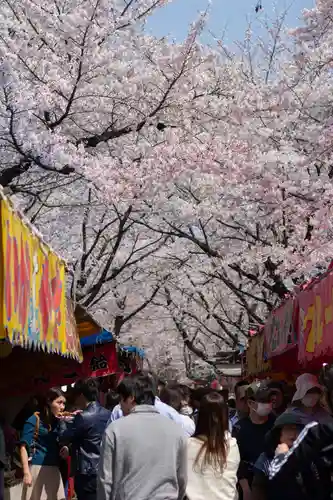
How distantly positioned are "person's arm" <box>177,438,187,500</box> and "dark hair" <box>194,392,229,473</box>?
0.32 m

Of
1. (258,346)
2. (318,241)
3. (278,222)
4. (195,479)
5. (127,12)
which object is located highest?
(127,12)

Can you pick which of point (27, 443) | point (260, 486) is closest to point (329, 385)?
point (260, 486)

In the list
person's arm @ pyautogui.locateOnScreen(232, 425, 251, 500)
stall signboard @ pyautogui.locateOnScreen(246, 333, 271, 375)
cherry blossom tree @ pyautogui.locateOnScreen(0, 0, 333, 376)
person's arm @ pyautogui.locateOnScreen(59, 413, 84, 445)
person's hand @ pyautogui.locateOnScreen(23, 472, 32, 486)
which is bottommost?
person's hand @ pyautogui.locateOnScreen(23, 472, 32, 486)

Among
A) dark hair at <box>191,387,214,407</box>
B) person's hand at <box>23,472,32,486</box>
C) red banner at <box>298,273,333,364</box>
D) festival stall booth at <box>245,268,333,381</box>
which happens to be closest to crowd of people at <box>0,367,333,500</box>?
person's hand at <box>23,472,32,486</box>

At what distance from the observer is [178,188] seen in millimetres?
19250

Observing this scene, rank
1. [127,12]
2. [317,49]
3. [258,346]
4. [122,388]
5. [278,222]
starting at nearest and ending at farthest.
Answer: [122,388]
[127,12]
[317,49]
[258,346]
[278,222]

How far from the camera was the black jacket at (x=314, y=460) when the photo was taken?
3660mm

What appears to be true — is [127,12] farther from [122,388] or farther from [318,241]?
[122,388]

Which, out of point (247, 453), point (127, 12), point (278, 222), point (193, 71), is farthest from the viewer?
point (278, 222)

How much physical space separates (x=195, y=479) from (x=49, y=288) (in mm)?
1674

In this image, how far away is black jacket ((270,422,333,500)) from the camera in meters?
3.66

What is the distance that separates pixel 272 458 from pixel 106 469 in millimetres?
1036

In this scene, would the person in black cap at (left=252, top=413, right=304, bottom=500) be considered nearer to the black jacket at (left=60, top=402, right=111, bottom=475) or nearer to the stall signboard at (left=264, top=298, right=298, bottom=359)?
the black jacket at (left=60, top=402, right=111, bottom=475)

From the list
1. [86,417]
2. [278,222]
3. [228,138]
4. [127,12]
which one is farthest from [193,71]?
[86,417]
